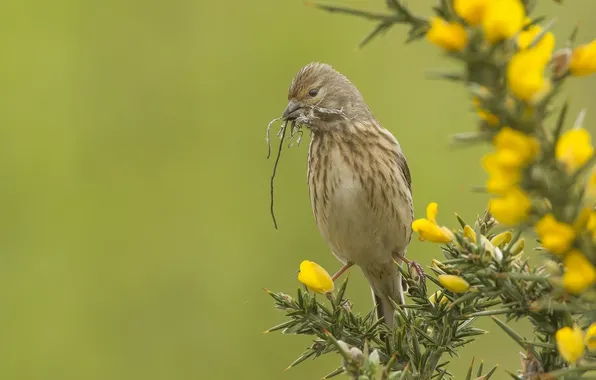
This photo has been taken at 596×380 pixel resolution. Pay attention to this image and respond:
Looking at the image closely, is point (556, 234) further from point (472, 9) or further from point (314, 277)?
point (314, 277)

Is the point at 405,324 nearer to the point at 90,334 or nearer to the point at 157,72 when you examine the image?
the point at 90,334

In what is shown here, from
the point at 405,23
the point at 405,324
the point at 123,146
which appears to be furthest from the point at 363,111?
the point at 123,146

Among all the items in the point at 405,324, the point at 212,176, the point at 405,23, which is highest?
the point at 405,23

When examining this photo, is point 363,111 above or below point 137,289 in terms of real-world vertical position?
above

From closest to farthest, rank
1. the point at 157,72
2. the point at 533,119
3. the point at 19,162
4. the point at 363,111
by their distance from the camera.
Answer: the point at 533,119, the point at 363,111, the point at 19,162, the point at 157,72

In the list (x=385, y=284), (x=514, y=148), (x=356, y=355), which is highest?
(x=514, y=148)

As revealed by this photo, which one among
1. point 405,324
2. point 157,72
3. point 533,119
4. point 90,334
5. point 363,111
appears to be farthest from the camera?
point 157,72

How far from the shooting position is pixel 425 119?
7.17 metres

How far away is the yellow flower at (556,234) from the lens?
4.25ft

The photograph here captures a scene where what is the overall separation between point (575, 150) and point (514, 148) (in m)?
0.09

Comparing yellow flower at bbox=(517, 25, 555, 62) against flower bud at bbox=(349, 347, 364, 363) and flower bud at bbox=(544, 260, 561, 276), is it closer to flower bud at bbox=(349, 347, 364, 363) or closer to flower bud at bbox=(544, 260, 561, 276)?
flower bud at bbox=(544, 260, 561, 276)

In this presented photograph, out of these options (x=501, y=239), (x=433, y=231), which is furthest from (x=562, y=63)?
(x=501, y=239)

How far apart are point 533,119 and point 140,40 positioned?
6.84 metres

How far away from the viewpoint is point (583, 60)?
53.8 inches
